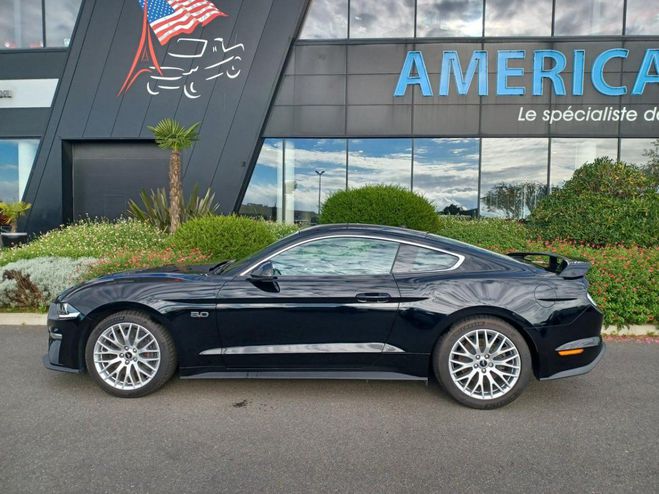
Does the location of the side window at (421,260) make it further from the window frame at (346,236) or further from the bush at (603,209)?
the bush at (603,209)

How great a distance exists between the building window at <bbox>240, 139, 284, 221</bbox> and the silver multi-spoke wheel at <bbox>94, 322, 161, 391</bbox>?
401 inches

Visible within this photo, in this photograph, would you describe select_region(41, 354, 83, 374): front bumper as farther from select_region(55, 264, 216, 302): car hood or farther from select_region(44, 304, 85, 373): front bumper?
select_region(55, 264, 216, 302): car hood

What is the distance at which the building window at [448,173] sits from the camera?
13.6 meters

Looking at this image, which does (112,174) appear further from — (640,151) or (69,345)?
(640,151)

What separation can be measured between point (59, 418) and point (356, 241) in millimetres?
2676

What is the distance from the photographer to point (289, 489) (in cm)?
261

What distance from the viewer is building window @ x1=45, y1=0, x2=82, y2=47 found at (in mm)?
14344

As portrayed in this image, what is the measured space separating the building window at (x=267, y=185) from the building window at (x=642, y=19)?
10.6 metres

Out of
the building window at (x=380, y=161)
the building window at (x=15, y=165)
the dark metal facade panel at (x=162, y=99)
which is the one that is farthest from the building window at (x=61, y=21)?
the building window at (x=380, y=161)

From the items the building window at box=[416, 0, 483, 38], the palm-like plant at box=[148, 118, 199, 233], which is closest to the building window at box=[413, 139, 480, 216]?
the building window at box=[416, 0, 483, 38]

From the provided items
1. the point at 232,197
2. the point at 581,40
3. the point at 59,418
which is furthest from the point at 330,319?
the point at 581,40

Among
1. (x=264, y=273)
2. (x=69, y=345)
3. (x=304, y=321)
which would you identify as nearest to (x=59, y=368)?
(x=69, y=345)

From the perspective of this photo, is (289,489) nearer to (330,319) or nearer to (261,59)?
(330,319)

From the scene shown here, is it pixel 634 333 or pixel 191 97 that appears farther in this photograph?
pixel 191 97
